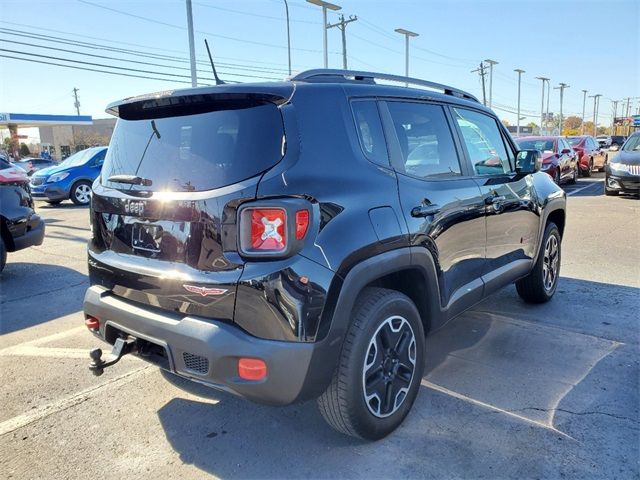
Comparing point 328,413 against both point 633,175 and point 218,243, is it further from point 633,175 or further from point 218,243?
point 633,175

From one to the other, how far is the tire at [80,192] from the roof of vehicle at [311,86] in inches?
476

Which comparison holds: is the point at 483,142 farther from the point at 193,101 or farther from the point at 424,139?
the point at 193,101

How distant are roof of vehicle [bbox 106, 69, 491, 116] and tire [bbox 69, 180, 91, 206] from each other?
12096 mm

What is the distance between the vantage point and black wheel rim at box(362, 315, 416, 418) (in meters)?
2.62

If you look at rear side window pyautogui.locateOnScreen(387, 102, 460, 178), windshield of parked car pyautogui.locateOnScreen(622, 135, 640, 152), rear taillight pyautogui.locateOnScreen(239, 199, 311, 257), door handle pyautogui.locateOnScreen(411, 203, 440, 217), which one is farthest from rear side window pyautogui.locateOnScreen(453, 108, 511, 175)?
windshield of parked car pyautogui.locateOnScreen(622, 135, 640, 152)

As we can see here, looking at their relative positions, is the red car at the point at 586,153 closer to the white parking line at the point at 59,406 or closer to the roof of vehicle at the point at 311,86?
the roof of vehicle at the point at 311,86

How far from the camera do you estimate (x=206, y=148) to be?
8.18ft

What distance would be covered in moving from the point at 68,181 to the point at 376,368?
13.5 meters

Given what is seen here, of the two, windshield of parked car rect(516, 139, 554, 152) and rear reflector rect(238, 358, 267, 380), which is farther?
windshield of parked car rect(516, 139, 554, 152)

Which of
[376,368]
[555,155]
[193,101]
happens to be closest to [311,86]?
[193,101]

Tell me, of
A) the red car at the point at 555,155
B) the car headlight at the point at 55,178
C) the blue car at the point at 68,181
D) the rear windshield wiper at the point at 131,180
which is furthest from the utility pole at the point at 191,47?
the rear windshield wiper at the point at 131,180

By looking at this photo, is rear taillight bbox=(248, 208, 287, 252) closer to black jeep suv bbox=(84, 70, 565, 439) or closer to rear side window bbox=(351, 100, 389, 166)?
black jeep suv bbox=(84, 70, 565, 439)

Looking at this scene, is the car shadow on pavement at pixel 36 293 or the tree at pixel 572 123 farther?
the tree at pixel 572 123

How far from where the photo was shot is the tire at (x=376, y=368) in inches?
97.7
